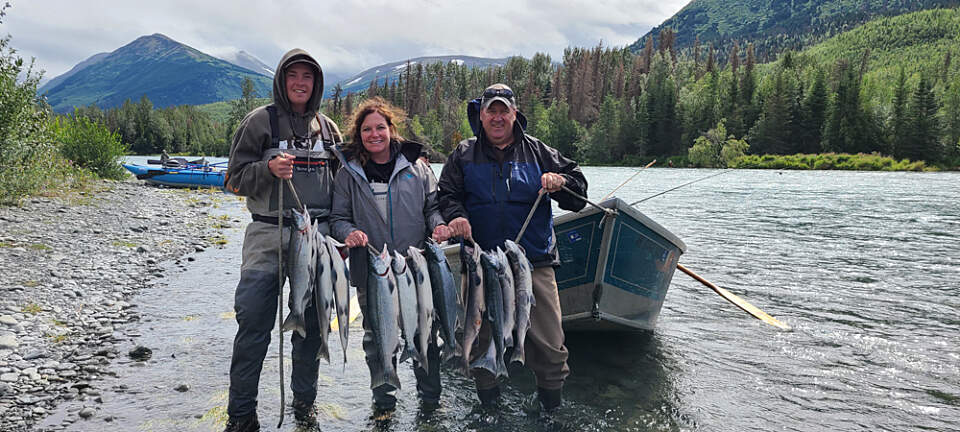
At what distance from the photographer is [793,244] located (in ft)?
59.1

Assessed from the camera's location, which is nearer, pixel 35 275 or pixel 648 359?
pixel 648 359

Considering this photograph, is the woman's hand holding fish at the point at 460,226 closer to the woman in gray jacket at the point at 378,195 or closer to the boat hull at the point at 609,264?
the woman in gray jacket at the point at 378,195

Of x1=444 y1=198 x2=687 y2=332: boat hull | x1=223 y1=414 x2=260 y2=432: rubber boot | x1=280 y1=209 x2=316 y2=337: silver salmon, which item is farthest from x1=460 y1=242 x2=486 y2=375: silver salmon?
x1=444 y1=198 x2=687 y2=332: boat hull

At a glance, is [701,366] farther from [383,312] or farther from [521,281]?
[383,312]

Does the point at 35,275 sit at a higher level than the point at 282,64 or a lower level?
lower

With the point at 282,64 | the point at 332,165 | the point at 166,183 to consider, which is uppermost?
the point at 282,64

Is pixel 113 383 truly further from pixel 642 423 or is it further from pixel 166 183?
pixel 166 183

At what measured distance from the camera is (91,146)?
28250 mm

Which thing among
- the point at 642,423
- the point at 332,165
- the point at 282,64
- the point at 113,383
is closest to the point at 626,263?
the point at 642,423

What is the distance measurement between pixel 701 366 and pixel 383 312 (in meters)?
5.40

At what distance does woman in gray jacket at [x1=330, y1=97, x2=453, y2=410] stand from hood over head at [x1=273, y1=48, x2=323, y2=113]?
34 cm

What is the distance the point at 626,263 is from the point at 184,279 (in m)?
8.76

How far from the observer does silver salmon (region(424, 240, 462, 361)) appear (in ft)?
13.7

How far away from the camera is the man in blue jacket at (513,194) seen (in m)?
4.52
